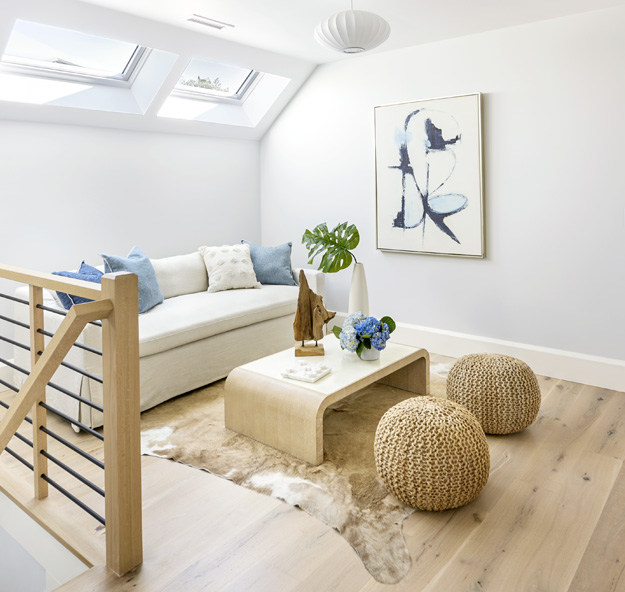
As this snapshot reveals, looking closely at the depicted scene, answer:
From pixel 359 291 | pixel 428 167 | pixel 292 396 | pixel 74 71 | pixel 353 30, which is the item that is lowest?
pixel 292 396

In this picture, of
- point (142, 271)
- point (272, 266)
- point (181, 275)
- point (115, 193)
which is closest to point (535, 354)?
point (272, 266)

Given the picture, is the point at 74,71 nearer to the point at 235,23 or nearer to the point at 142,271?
the point at 235,23

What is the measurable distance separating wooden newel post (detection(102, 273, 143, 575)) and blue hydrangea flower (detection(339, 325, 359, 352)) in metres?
1.39

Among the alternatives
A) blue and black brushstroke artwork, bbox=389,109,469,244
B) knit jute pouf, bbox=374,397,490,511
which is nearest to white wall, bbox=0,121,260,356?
blue and black brushstroke artwork, bbox=389,109,469,244

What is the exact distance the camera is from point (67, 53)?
3664mm

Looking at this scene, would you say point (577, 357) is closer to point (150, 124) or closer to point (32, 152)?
point (150, 124)

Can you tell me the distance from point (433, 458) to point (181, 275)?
8.66 feet

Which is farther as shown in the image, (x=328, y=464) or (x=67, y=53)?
(x=67, y=53)

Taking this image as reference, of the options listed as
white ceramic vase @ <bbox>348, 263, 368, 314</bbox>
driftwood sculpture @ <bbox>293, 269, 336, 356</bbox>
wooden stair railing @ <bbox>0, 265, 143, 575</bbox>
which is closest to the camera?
wooden stair railing @ <bbox>0, 265, 143, 575</bbox>

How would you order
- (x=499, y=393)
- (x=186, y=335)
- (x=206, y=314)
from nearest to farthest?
1. (x=499, y=393)
2. (x=186, y=335)
3. (x=206, y=314)

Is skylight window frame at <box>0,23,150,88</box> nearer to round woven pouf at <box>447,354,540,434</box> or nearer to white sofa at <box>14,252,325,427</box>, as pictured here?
white sofa at <box>14,252,325,427</box>

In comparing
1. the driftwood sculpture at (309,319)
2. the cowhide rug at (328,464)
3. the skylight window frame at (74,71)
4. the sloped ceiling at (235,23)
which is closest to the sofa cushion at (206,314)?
the cowhide rug at (328,464)

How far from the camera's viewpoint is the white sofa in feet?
9.84

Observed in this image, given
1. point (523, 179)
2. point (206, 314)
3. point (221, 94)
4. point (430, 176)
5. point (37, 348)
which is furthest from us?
point (221, 94)
